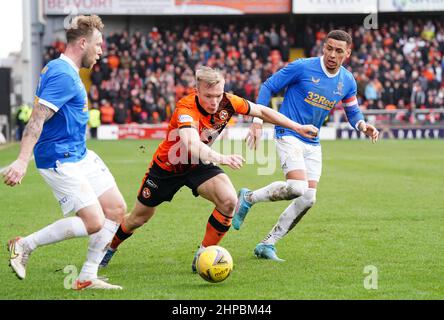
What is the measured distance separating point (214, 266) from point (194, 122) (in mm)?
1304

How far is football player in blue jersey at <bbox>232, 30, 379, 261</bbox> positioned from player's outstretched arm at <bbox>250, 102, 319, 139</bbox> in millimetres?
809

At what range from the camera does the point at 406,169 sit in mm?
18734

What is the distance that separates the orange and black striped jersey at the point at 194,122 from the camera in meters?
7.08

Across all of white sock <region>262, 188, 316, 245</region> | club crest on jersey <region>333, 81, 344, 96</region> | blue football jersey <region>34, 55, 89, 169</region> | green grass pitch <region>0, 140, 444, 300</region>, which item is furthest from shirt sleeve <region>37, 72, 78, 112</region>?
club crest on jersey <region>333, 81, 344, 96</region>

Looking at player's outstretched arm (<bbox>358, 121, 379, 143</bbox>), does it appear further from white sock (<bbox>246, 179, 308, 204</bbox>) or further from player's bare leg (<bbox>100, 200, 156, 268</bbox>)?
A: player's bare leg (<bbox>100, 200, 156, 268</bbox>)

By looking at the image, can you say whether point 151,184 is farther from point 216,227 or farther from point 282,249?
point 282,249

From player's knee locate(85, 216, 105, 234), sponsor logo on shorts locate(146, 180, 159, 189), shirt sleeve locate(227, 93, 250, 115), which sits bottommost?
player's knee locate(85, 216, 105, 234)

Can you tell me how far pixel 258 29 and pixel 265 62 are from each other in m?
4.34

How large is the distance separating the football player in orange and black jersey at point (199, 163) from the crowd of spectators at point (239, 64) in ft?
87.4

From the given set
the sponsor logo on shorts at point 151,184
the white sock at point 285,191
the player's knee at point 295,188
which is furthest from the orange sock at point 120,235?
the player's knee at point 295,188

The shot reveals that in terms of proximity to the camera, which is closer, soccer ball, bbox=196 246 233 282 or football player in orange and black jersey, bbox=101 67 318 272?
soccer ball, bbox=196 246 233 282

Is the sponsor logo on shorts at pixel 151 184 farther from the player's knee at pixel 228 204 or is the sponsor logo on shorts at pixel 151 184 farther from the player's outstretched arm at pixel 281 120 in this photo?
the player's outstretched arm at pixel 281 120

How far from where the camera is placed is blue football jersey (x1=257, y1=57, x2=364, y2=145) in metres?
8.42

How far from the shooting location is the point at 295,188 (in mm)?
7996
